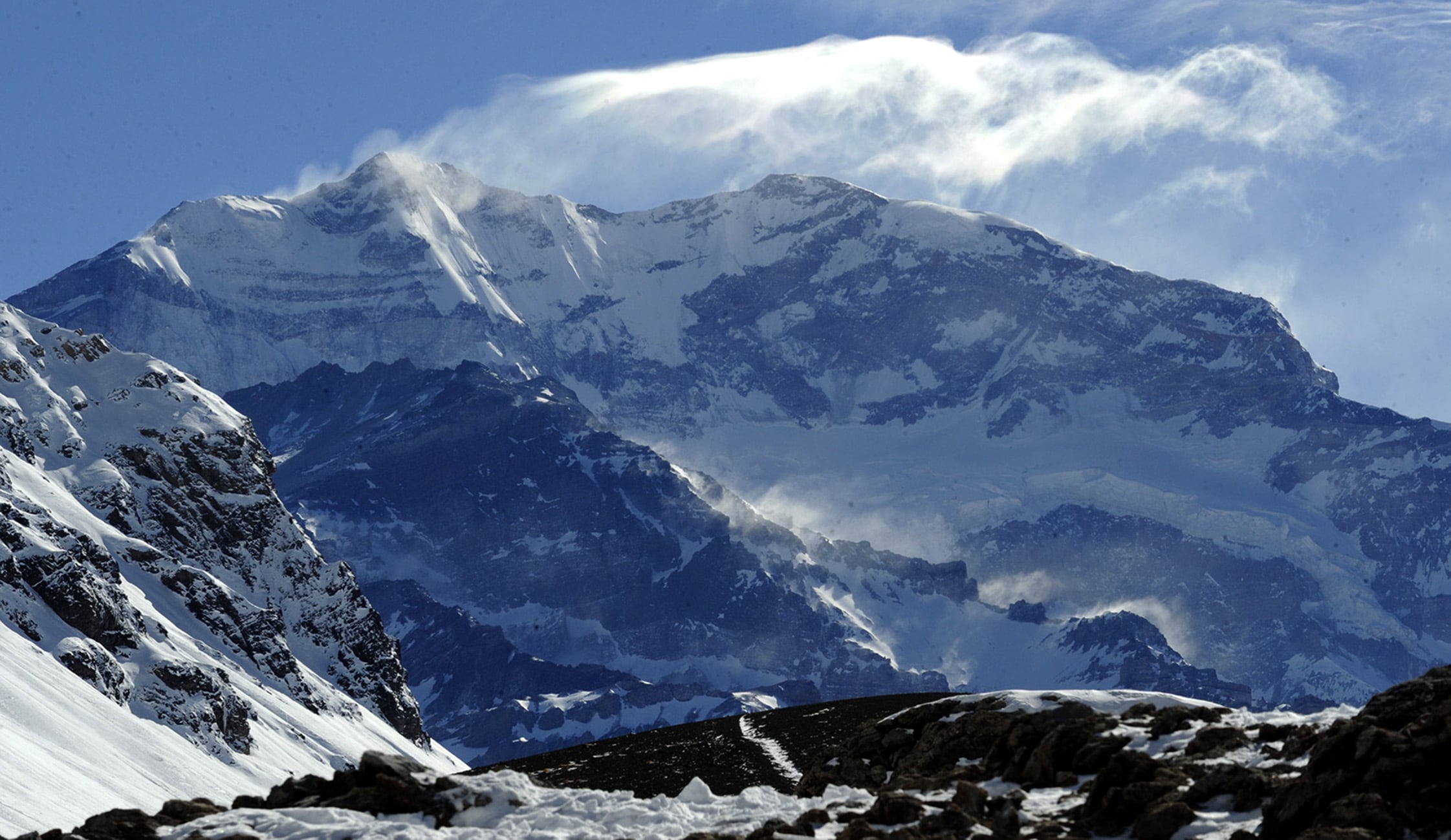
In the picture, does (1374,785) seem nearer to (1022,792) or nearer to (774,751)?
(1022,792)

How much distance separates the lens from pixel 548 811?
3256cm

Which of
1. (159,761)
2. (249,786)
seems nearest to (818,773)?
(159,761)

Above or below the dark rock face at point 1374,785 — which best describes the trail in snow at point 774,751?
above

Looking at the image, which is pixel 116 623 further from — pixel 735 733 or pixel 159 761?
pixel 735 733

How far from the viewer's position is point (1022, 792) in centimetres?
3170

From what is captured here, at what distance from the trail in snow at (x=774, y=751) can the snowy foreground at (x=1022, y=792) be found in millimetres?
7847

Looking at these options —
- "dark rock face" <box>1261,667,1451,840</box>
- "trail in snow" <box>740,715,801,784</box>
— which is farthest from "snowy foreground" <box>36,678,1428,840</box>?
"trail in snow" <box>740,715,801,784</box>

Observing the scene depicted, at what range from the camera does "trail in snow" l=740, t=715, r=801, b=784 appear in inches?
1881

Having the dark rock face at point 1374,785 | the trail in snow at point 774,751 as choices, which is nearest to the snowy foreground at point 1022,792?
the dark rock face at point 1374,785

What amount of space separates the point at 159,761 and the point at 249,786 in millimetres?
17236

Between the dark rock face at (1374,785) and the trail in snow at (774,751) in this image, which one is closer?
the dark rock face at (1374,785)

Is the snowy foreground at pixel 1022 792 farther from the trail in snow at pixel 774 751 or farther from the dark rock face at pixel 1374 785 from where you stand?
the trail in snow at pixel 774 751

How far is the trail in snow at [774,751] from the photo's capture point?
1881 inches

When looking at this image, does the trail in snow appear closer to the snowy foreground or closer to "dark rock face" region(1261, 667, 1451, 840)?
the snowy foreground
